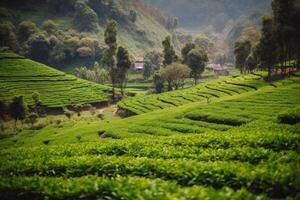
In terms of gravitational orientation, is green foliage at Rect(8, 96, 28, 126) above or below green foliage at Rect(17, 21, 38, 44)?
below

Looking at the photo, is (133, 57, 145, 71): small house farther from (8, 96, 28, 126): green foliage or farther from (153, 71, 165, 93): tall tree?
(8, 96, 28, 126): green foliage

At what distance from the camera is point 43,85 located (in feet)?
283

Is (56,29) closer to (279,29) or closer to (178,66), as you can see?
(178,66)

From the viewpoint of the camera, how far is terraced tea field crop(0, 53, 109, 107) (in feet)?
257

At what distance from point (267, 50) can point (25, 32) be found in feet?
385

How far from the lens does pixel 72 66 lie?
146875 millimetres

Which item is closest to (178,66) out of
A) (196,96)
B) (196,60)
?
(196,60)

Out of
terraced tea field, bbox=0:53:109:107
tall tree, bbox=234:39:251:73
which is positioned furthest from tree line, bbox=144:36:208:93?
terraced tea field, bbox=0:53:109:107

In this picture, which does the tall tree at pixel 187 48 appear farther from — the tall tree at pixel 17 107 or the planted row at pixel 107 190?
the planted row at pixel 107 190

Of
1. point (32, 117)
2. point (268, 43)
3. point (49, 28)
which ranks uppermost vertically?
point (49, 28)

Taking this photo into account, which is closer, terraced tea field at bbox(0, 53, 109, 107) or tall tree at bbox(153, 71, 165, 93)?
terraced tea field at bbox(0, 53, 109, 107)

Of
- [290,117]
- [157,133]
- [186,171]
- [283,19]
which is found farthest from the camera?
[283,19]

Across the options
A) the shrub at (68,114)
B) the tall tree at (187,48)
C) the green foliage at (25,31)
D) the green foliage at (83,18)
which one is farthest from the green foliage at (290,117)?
the green foliage at (83,18)

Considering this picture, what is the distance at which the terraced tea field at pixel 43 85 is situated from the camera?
7838 centimetres
